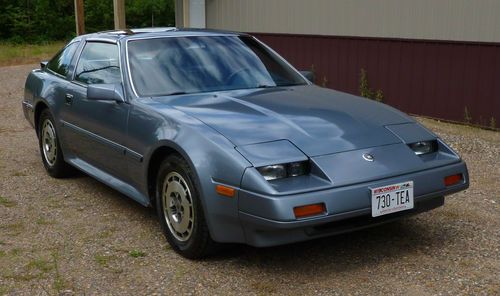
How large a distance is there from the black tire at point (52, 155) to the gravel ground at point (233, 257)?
541 millimetres

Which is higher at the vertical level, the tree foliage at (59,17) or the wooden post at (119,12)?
the wooden post at (119,12)

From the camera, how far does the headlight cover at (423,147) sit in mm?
4031

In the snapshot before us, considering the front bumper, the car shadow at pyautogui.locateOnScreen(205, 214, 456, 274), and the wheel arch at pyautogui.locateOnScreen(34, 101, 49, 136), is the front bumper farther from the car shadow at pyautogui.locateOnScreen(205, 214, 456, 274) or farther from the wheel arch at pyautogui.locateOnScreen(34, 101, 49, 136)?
the wheel arch at pyautogui.locateOnScreen(34, 101, 49, 136)

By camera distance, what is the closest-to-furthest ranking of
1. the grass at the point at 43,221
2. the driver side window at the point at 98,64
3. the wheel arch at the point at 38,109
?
1. the grass at the point at 43,221
2. the driver side window at the point at 98,64
3. the wheel arch at the point at 38,109

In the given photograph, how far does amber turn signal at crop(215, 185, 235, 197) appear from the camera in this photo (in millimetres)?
3531

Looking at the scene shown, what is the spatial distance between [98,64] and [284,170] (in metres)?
2.54

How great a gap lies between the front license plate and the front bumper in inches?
1.3

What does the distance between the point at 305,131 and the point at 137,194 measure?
4.79ft

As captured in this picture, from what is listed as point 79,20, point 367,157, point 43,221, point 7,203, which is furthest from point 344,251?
point 79,20

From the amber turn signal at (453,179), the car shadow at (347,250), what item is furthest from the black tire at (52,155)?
the amber turn signal at (453,179)

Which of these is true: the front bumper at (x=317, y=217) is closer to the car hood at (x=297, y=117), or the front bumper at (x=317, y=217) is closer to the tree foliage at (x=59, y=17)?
the car hood at (x=297, y=117)

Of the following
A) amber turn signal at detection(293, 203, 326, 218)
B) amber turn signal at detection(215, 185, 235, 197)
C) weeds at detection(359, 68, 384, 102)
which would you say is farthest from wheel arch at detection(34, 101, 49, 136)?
weeds at detection(359, 68, 384, 102)

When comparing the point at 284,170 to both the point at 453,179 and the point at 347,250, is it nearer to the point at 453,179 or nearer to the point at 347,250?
the point at 347,250

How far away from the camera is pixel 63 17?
35.3 m
